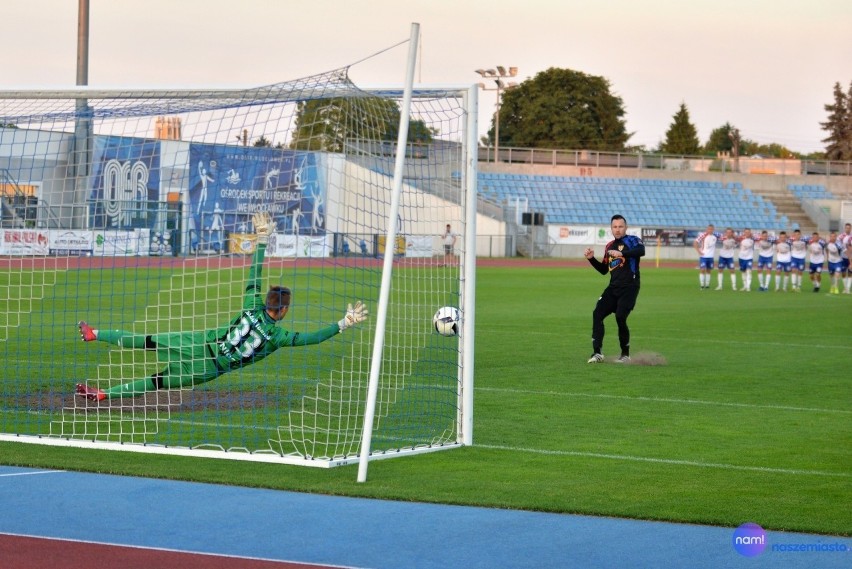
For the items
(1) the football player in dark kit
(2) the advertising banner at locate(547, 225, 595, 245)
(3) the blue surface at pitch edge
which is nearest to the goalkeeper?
(3) the blue surface at pitch edge

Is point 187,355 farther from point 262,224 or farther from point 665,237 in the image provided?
point 665,237

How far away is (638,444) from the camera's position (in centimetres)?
958

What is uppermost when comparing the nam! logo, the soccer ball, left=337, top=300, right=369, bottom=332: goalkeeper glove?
left=337, top=300, right=369, bottom=332: goalkeeper glove

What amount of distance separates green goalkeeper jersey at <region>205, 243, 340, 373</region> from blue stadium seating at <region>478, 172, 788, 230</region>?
51500 mm

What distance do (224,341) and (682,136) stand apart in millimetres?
108424

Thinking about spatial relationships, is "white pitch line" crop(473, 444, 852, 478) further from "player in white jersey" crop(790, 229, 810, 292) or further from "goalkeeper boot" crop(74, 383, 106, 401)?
"player in white jersey" crop(790, 229, 810, 292)

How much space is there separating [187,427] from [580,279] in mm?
29258

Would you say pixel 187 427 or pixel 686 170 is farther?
pixel 686 170

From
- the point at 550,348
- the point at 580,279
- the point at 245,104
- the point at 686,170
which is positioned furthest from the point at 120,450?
the point at 686,170

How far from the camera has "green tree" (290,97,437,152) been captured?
9494mm

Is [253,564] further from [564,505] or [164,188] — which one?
[164,188]

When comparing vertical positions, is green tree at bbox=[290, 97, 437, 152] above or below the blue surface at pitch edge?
above

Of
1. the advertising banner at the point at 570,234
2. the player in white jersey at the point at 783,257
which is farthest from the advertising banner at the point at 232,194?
the advertising banner at the point at 570,234

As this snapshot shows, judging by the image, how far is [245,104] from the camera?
978cm
